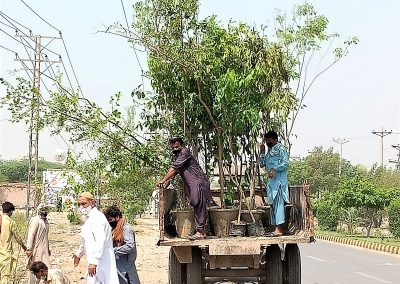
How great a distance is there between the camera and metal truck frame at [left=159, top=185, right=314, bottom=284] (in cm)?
801

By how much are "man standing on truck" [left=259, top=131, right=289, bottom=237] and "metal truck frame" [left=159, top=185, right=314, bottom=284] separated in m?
0.22

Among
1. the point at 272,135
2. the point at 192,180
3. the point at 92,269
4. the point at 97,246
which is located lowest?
the point at 92,269

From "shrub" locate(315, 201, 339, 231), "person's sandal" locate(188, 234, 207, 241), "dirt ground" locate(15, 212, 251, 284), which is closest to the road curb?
"shrub" locate(315, 201, 339, 231)

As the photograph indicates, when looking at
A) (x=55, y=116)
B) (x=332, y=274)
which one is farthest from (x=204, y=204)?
(x=332, y=274)

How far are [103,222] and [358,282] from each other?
8280 millimetres

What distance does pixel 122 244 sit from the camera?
27.7ft

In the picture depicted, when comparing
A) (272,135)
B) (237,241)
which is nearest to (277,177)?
(272,135)

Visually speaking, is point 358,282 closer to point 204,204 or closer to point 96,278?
point 204,204

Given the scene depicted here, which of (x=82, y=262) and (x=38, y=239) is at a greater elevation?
(x=38, y=239)

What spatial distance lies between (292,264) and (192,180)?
5.94ft

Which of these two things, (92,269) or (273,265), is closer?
(92,269)

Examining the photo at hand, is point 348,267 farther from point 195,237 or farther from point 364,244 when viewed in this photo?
point 195,237

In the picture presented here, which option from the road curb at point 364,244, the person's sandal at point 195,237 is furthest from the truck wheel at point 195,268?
the road curb at point 364,244

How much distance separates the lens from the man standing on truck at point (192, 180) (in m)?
8.41
